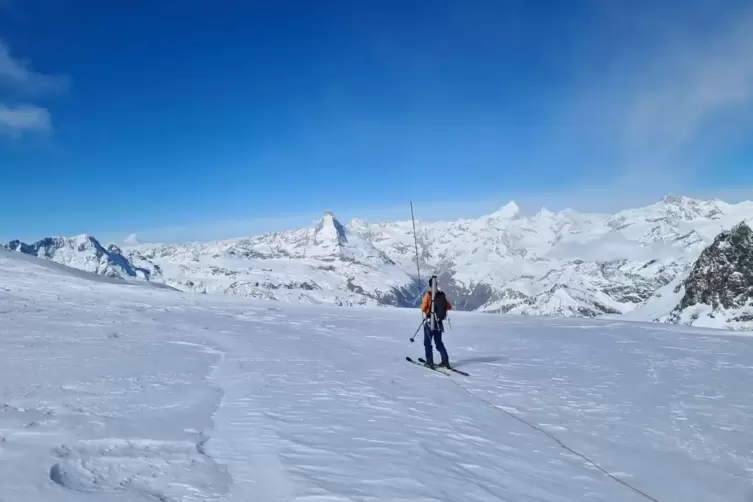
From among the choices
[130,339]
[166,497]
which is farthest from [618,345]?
[166,497]

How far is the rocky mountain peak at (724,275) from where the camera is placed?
10325cm

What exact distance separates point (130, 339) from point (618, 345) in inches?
799

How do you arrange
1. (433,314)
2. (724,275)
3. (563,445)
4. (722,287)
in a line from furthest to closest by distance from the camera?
(724,275) → (722,287) → (433,314) → (563,445)

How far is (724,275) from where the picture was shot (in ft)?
354

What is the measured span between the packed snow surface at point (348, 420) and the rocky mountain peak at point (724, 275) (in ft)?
335

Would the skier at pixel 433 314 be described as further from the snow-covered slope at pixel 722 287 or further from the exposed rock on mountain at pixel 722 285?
the exposed rock on mountain at pixel 722 285

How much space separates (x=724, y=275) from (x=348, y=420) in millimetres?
124950

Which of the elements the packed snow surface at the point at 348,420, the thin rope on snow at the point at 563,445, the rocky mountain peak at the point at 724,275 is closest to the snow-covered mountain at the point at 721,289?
the rocky mountain peak at the point at 724,275

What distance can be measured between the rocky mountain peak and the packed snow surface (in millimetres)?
102161

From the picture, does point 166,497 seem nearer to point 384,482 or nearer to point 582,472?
point 384,482

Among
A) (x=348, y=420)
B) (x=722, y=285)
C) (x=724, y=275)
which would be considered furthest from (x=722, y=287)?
(x=348, y=420)

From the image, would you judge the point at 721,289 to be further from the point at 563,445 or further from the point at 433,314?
the point at 563,445

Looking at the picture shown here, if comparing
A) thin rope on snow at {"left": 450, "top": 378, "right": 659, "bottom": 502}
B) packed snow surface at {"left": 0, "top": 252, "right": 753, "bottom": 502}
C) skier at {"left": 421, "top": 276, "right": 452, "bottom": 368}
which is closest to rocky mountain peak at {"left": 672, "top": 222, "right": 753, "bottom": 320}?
packed snow surface at {"left": 0, "top": 252, "right": 753, "bottom": 502}

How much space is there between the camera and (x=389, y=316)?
110 feet
